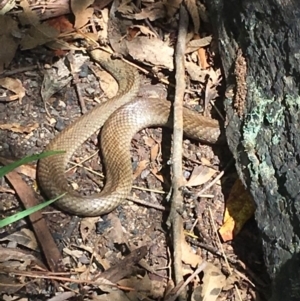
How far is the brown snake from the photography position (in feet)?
15.8

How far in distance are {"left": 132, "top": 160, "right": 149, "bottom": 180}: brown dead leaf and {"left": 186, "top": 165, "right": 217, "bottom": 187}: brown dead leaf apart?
354 mm

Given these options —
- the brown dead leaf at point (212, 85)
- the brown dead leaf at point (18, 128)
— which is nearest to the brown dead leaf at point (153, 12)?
the brown dead leaf at point (212, 85)

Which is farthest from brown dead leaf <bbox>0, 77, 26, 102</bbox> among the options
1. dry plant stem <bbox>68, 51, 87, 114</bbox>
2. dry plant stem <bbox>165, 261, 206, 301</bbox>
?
dry plant stem <bbox>165, 261, 206, 301</bbox>

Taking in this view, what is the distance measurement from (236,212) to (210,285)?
0.56 meters

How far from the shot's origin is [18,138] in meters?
5.25

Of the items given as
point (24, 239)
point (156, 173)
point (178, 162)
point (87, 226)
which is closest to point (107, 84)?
point (156, 173)

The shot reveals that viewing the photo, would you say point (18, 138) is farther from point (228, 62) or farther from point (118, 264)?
point (228, 62)

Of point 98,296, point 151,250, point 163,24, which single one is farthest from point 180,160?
point 163,24

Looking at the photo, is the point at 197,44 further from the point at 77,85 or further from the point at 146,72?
the point at 77,85

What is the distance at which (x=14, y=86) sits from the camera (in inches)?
218

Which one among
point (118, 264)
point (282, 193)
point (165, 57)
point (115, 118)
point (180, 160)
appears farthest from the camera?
point (165, 57)

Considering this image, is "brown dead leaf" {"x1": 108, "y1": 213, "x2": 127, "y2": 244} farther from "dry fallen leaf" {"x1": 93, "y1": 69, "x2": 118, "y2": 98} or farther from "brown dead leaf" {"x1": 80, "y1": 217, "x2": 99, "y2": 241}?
"dry fallen leaf" {"x1": 93, "y1": 69, "x2": 118, "y2": 98}

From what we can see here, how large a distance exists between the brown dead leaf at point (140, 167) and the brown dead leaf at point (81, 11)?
1.40 m

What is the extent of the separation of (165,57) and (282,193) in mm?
1879
